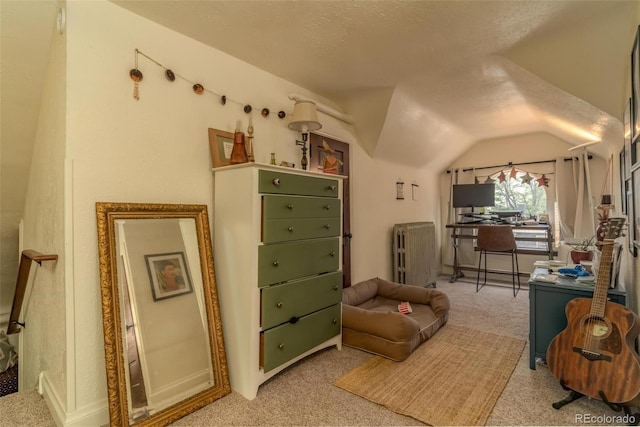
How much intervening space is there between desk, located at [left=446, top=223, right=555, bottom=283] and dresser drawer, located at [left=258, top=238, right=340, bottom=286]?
10.1 ft

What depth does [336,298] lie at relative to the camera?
8.09 feet

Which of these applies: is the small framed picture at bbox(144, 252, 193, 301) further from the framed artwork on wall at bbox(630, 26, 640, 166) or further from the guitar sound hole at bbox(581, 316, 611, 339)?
the framed artwork on wall at bbox(630, 26, 640, 166)

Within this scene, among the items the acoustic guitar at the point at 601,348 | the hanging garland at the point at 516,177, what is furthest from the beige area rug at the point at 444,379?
the hanging garland at the point at 516,177

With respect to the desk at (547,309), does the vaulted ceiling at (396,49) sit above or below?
above

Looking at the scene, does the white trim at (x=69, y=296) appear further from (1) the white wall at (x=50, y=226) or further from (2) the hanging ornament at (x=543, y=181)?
(2) the hanging ornament at (x=543, y=181)


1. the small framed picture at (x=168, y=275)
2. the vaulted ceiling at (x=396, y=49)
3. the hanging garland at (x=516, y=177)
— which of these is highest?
the vaulted ceiling at (x=396, y=49)

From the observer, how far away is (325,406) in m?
1.79

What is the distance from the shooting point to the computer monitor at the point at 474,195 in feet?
16.4

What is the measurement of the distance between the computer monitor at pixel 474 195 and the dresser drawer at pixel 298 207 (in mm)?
3431

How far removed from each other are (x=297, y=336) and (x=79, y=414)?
1.22 m

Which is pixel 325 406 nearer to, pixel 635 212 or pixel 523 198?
pixel 635 212

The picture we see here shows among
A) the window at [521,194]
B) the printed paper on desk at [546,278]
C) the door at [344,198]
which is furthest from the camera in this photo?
the window at [521,194]

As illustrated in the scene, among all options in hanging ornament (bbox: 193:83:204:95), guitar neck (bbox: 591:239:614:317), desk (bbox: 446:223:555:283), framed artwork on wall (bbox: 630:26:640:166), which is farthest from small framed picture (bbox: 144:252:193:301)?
desk (bbox: 446:223:555:283)

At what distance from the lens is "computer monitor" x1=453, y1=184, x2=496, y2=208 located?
500cm
